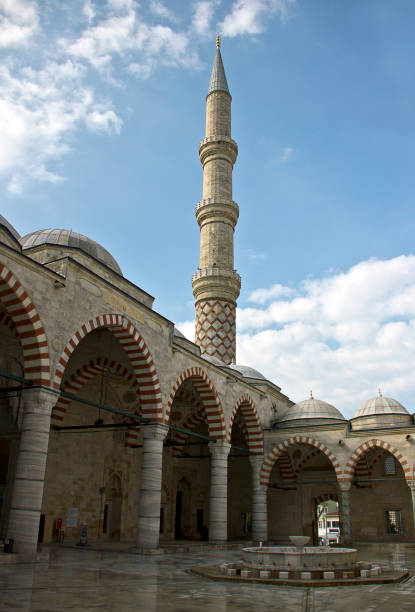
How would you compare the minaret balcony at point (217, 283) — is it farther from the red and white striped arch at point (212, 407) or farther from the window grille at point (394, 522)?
the window grille at point (394, 522)

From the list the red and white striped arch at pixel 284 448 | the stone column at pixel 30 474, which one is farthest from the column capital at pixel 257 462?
the stone column at pixel 30 474

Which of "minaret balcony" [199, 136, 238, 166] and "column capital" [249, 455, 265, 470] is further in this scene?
"minaret balcony" [199, 136, 238, 166]

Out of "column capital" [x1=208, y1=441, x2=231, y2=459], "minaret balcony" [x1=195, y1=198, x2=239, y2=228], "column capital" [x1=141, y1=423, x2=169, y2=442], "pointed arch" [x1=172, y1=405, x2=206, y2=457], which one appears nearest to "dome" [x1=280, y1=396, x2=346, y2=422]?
"pointed arch" [x1=172, y1=405, x2=206, y2=457]

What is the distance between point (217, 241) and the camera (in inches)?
980

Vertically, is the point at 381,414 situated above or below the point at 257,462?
above

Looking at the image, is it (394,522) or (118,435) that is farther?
(394,522)

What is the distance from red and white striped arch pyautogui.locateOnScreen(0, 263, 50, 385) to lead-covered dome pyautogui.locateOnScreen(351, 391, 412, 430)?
13.1 metres

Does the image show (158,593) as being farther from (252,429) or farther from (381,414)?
(381,414)

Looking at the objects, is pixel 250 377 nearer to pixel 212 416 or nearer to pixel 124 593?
pixel 212 416

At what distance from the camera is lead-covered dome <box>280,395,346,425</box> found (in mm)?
20000

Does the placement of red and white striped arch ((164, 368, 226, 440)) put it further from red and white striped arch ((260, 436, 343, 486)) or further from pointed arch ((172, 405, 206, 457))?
red and white striped arch ((260, 436, 343, 486))

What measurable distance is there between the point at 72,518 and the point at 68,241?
7.62 meters

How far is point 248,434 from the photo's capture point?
1959cm

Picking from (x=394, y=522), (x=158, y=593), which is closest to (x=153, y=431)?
(x=158, y=593)
